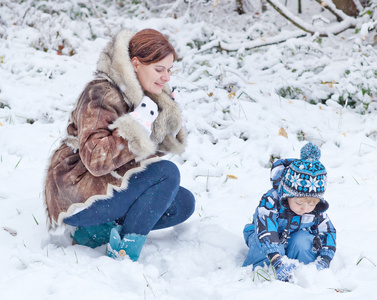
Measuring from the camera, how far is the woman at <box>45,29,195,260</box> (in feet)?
7.11

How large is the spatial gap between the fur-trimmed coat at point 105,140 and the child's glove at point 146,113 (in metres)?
0.03

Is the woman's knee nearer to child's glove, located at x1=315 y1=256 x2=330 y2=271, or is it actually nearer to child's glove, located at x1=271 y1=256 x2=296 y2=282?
child's glove, located at x1=271 y1=256 x2=296 y2=282

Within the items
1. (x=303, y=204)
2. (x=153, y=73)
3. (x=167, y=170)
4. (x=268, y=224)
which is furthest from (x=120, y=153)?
(x=303, y=204)

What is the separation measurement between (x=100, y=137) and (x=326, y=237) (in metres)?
1.28

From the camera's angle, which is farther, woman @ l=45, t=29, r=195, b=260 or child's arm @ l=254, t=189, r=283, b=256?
child's arm @ l=254, t=189, r=283, b=256

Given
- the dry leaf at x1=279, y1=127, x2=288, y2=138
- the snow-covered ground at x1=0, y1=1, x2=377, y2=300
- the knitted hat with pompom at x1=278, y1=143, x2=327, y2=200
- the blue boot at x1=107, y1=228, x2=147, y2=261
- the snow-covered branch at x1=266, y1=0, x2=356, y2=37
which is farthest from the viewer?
the snow-covered branch at x1=266, y1=0, x2=356, y2=37

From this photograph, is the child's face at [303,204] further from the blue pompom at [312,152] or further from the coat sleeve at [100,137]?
the coat sleeve at [100,137]

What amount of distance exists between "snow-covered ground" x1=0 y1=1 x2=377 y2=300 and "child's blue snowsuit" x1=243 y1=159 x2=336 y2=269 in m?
0.12

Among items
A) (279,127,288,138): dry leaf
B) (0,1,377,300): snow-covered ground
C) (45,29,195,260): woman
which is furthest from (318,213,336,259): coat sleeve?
(279,127,288,138): dry leaf

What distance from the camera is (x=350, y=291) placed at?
204 centimetres

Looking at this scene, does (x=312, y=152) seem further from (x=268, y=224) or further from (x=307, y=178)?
(x=268, y=224)

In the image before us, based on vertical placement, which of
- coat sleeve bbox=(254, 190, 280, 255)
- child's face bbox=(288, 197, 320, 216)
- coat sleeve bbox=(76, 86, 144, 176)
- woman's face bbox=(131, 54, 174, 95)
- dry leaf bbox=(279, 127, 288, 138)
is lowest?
dry leaf bbox=(279, 127, 288, 138)

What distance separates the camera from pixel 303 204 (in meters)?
2.31

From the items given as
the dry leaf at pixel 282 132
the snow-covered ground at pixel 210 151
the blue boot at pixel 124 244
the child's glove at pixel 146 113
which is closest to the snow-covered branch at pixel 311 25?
the snow-covered ground at pixel 210 151
